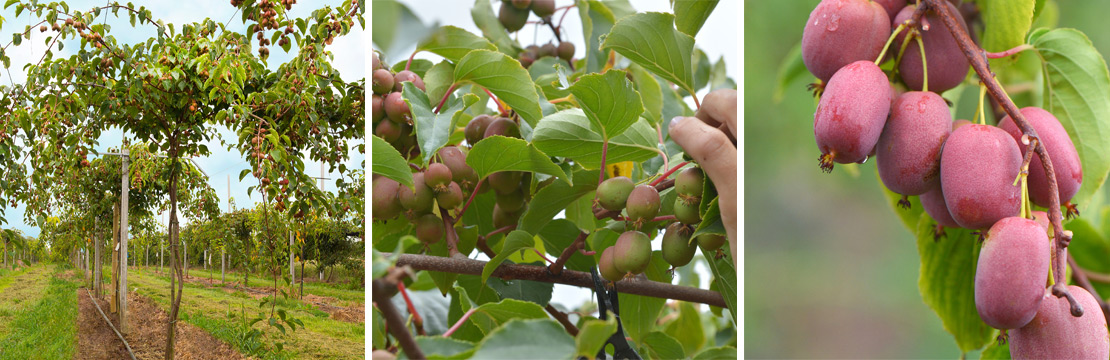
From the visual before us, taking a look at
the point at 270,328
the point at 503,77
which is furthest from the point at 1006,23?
the point at 270,328

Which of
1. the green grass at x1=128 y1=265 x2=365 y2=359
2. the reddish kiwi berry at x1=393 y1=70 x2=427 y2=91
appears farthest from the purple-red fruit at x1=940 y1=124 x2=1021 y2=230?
the green grass at x1=128 y1=265 x2=365 y2=359

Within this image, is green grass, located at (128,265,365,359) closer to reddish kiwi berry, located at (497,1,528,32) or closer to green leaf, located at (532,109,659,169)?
reddish kiwi berry, located at (497,1,528,32)

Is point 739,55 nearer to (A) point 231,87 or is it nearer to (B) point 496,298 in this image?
(B) point 496,298

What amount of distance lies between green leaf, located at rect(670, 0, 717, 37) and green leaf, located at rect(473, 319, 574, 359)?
281mm

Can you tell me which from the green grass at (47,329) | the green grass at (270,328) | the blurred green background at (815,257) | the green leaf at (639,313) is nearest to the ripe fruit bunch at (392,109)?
the green leaf at (639,313)

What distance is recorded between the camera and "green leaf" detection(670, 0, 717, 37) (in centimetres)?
53

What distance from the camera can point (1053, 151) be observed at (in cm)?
36

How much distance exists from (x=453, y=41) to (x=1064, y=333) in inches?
16.0

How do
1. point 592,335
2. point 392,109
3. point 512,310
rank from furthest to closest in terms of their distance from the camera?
point 392,109 → point 512,310 → point 592,335

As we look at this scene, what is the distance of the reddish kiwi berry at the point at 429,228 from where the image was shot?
504 mm

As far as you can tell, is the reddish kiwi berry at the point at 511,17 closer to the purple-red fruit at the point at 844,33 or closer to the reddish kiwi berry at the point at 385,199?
the reddish kiwi berry at the point at 385,199

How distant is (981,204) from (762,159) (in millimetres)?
692

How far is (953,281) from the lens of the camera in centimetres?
47

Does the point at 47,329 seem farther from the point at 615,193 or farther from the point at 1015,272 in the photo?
the point at 1015,272
